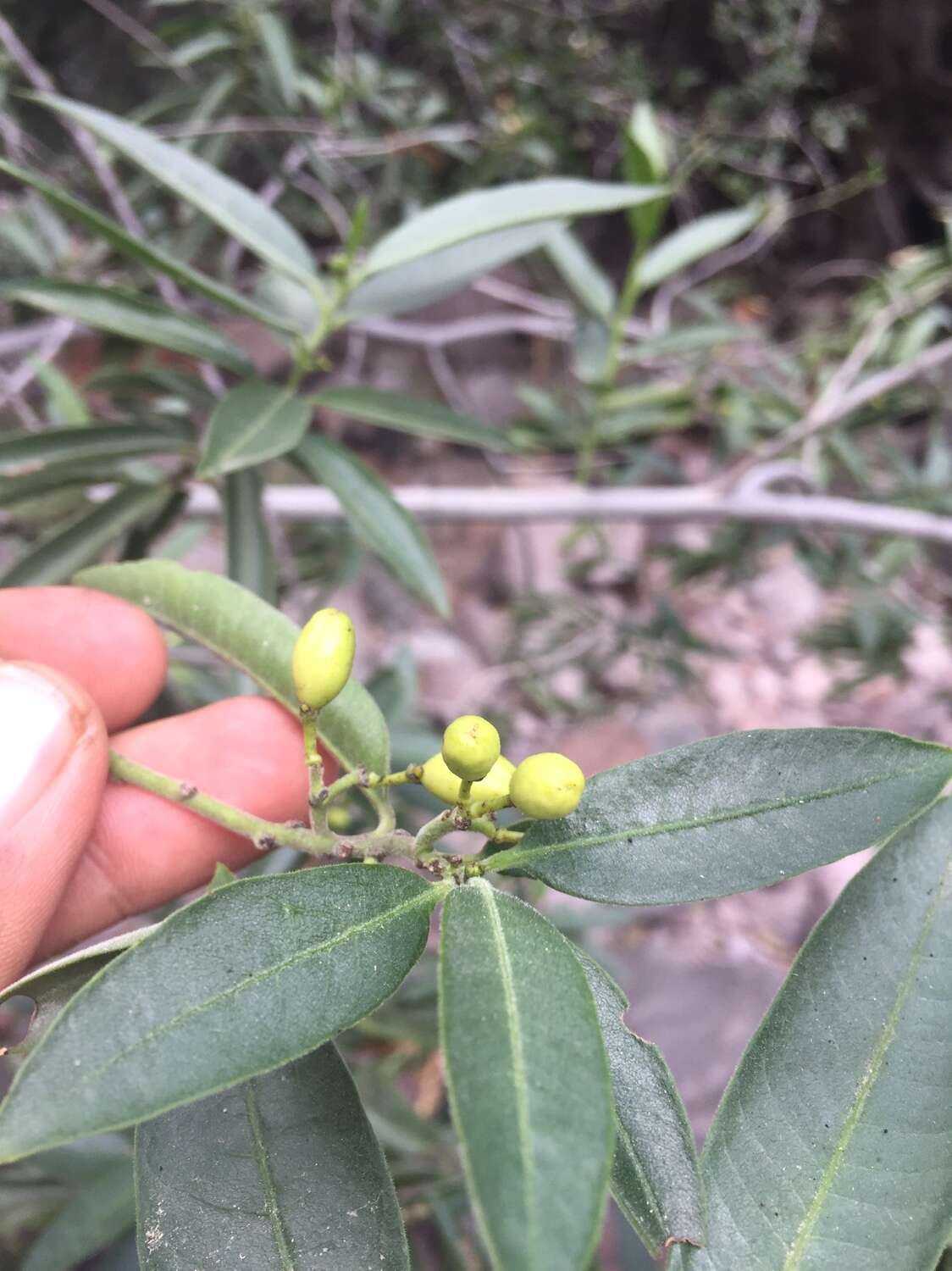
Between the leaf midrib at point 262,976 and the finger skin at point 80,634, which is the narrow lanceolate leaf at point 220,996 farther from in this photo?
the finger skin at point 80,634

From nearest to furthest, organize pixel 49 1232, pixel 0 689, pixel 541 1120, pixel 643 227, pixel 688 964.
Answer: pixel 541 1120
pixel 0 689
pixel 49 1232
pixel 643 227
pixel 688 964

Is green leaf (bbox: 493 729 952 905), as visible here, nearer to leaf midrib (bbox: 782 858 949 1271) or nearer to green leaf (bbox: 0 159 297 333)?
leaf midrib (bbox: 782 858 949 1271)

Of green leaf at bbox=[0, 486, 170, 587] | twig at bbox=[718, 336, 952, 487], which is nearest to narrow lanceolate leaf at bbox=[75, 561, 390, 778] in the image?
green leaf at bbox=[0, 486, 170, 587]

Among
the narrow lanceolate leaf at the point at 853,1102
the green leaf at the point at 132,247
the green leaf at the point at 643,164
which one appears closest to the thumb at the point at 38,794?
the green leaf at the point at 132,247

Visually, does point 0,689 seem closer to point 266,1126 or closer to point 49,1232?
point 266,1126

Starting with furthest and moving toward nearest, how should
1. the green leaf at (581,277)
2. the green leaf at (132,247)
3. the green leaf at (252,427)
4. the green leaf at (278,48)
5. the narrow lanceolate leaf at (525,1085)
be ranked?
the green leaf at (581,277) < the green leaf at (278,48) < the green leaf at (252,427) < the green leaf at (132,247) < the narrow lanceolate leaf at (525,1085)

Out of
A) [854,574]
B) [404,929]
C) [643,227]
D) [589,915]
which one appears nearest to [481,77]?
[643,227]
